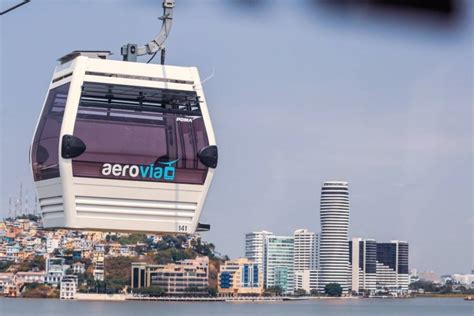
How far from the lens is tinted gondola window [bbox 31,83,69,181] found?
11.6m

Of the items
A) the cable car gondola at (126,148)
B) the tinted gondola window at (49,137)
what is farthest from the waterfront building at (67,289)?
the cable car gondola at (126,148)

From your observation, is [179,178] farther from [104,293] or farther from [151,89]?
[104,293]

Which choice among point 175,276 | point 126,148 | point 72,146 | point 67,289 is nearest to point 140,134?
point 126,148

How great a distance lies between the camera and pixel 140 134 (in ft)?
37.3

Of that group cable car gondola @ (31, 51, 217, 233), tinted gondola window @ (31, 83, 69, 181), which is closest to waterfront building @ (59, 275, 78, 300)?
tinted gondola window @ (31, 83, 69, 181)

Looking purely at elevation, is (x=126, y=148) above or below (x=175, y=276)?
below

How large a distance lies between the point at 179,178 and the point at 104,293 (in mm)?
188807

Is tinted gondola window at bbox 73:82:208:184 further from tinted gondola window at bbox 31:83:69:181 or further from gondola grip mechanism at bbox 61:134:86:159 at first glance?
tinted gondola window at bbox 31:83:69:181

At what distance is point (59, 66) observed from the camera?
12273mm

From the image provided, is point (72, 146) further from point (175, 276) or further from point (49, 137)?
point (175, 276)

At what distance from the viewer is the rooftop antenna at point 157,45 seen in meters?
11.0

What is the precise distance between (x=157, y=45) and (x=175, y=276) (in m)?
181

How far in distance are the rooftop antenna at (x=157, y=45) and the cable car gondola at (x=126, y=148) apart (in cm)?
16

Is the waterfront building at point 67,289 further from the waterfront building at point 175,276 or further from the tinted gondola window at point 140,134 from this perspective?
the tinted gondola window at point 140,134
